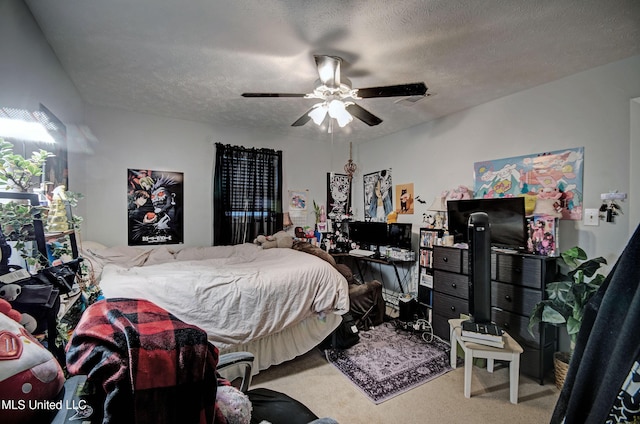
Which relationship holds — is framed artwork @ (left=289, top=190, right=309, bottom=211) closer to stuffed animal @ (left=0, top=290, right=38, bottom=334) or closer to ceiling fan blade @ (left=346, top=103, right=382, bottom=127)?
ceiling fan blade @ (left=346, top=103, right=382, bottom=127)

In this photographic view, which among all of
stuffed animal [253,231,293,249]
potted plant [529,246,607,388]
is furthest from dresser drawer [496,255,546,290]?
stuffed animal [253,231,293,249]

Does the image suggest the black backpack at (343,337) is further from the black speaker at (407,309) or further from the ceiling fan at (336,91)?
the ceiling fan at (336,91)

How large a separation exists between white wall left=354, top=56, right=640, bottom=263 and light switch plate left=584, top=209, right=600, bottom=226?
0.03m

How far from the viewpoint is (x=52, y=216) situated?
1373 millimetres

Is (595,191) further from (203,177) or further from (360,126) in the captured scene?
(203,177)

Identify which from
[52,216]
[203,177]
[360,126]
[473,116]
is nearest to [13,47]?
[52,216]

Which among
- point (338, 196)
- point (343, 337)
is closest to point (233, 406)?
point (343, 337)

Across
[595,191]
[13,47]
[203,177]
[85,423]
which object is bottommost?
[85,423]

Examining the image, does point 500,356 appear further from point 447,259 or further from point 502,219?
point 502,219

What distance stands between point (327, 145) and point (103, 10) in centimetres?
351

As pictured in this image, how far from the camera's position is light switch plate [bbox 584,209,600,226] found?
86.1 inches

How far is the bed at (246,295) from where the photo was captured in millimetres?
1979

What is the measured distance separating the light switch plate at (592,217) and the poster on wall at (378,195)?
2220 mm

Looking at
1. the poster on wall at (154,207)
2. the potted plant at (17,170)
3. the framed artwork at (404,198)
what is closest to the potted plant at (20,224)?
the potted plant at (17,170)
